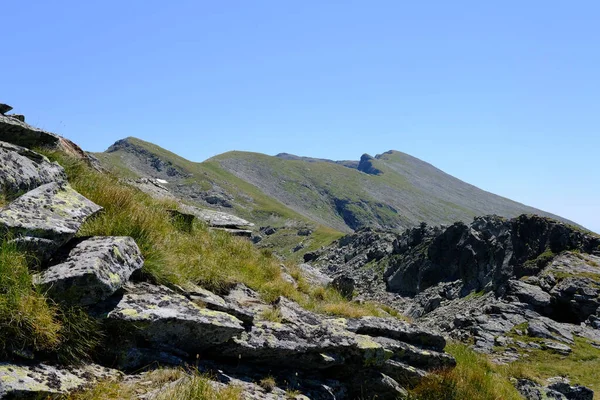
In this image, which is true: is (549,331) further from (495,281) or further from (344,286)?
(344,286)

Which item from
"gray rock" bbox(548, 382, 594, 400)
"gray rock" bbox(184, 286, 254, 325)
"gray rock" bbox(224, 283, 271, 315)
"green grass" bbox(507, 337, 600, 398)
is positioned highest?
"gray rock" bbox(184, 286, 254, 325)

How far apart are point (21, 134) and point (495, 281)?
63444mm

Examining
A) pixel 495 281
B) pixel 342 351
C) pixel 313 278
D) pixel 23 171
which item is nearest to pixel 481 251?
pixel 495 281

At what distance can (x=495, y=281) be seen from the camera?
199 ft

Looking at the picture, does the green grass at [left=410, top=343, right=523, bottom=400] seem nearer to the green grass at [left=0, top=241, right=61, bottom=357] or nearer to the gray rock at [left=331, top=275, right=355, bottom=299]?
the gray rock at [left=331, top=275, right=355, bottom=299]

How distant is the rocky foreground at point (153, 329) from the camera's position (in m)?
5.89

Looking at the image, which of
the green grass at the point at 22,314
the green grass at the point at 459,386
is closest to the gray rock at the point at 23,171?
the green grass at the point at 22,314

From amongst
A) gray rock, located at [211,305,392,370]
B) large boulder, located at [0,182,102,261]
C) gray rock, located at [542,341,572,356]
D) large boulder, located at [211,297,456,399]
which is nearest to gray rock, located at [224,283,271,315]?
large boulder, located at [211,297,456,399]

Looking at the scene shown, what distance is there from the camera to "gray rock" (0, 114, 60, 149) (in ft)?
35.6

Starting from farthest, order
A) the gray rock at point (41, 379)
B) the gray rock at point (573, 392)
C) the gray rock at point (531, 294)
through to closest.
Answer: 1. the gray rock at point (531, 294)
2. the gray rock at point (573, 392)
3. the gray rock at point (41, 379)

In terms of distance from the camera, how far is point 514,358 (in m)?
29.5

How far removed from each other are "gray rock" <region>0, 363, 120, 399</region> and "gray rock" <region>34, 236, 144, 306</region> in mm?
995

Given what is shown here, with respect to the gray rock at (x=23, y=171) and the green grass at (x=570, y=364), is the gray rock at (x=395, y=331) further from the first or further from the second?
the green grass at (x=570, y=364)

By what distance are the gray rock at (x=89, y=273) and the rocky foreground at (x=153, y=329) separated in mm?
15
